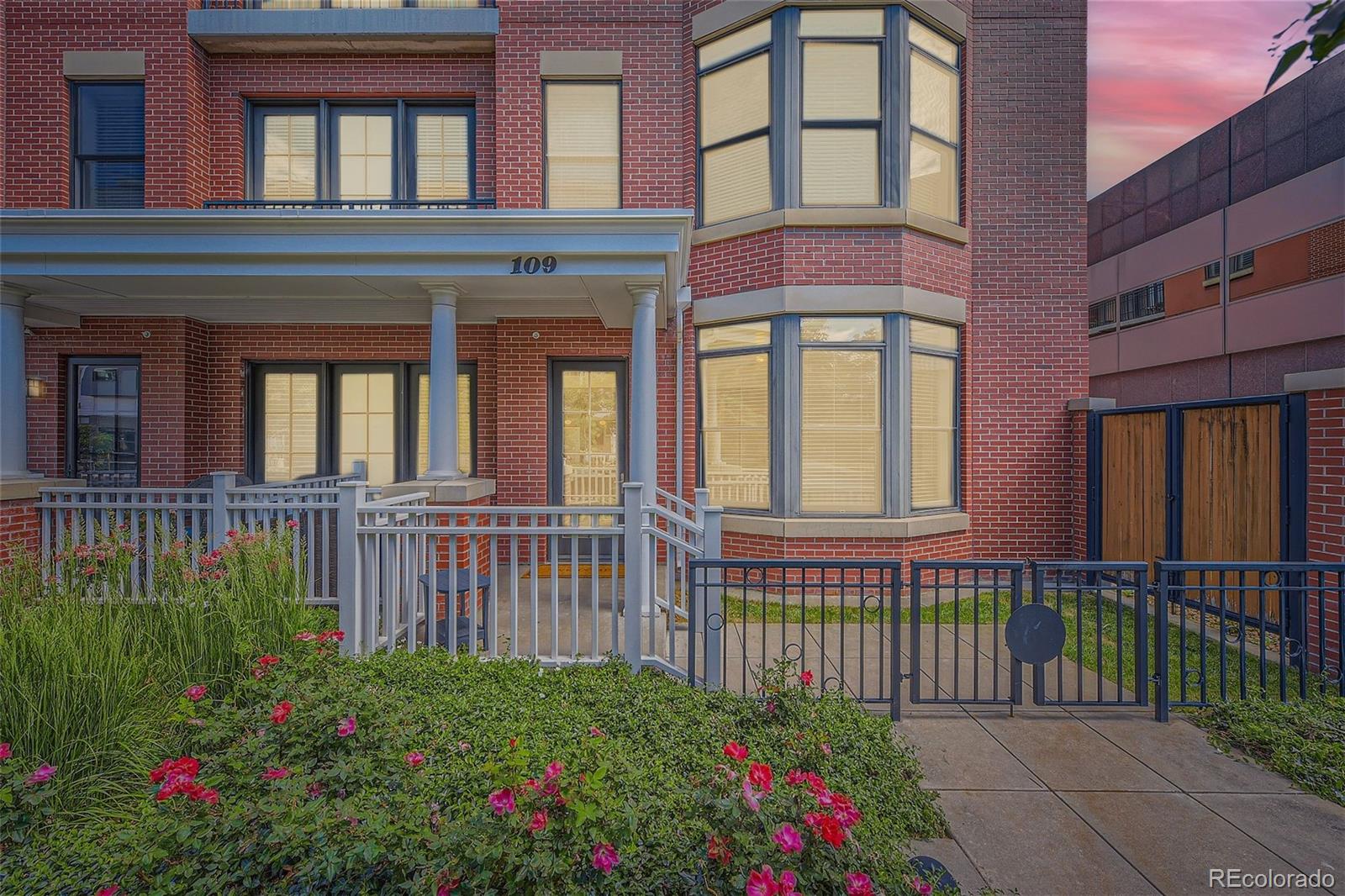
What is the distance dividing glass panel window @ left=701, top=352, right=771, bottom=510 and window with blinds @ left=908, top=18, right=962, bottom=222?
10.2ft

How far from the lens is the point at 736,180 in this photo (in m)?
8.18

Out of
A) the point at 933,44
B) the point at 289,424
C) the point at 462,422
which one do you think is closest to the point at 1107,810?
the point at 462,422

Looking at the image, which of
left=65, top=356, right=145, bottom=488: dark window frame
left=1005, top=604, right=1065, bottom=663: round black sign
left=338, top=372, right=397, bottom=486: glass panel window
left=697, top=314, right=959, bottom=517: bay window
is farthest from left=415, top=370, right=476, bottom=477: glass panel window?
left=1005, top=604, right=1065, bottom=663: round black sign

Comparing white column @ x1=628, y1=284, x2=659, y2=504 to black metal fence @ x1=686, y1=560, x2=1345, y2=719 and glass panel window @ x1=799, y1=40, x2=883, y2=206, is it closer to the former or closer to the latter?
black metal fence @ x1=686, y1=560, x2=1345, y2=719

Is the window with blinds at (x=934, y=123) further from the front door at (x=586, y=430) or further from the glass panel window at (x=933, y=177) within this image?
the front door at (x=586, y=430)

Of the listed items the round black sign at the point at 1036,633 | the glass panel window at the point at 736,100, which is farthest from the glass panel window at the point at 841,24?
the round black sign at the point at 1036,633

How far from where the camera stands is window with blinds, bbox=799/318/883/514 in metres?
7.73

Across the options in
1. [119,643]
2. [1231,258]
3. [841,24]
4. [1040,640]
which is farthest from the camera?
[1231,258]

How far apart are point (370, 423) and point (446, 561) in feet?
13.0

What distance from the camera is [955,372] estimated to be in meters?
8.45

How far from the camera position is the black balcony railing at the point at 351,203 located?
27.2ft

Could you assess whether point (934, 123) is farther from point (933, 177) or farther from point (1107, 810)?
point (1107, 810)

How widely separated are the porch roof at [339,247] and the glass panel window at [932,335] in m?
3.30

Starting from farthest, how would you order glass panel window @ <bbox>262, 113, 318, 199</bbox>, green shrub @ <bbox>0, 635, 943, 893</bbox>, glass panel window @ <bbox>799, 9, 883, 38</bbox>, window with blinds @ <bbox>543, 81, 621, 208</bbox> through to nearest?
glass panel window @ <bbox>262, 113, 318, 199</bbox>, window with blinds @ <bbox>543, 81, 621, 208</bbox>, glass panel window @ <bbox>799, 9, 883, 38</bbox>, green shrub @ <bbox>0, 635, 943, 893</bbox>
